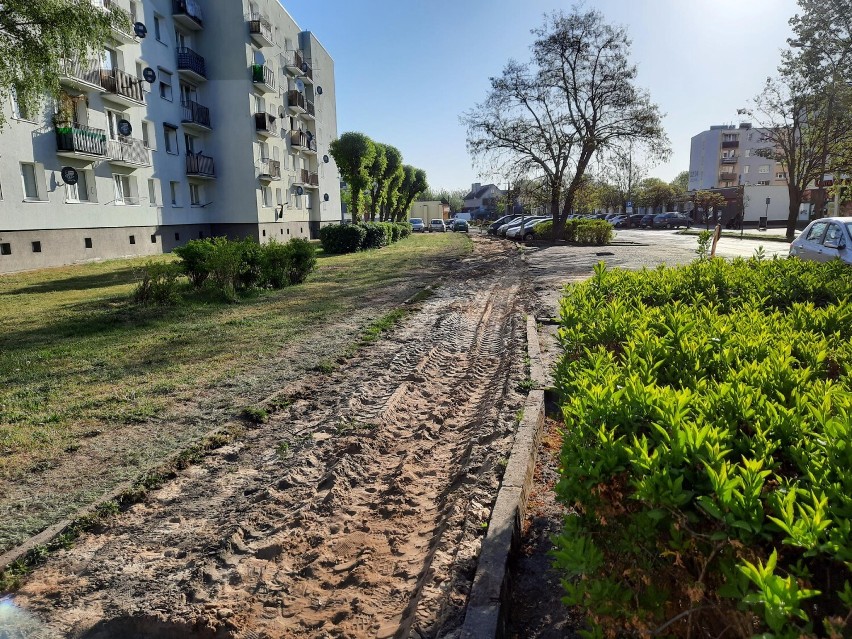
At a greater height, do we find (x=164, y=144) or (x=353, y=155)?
(x=353, y=155)

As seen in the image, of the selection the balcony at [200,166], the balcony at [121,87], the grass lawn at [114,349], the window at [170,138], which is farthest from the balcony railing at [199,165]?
the grass lawn at [114,349]

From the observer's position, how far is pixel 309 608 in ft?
9.21

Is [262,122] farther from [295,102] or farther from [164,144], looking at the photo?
[295,102]

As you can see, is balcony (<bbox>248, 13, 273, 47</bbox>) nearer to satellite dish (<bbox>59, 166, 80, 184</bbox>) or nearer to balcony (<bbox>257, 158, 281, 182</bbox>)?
balcony (<bbox>257, 158, 281, 182</bbox>)

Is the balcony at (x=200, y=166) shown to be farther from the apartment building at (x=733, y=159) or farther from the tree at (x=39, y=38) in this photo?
the apartment building at (x=733, y=159)

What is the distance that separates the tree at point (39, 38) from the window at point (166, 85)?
1791cm

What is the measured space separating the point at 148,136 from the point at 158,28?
5966 millimetres

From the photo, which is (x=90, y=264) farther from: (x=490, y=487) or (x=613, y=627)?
(x=613, y=627)

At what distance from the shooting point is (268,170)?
35281 millimetres

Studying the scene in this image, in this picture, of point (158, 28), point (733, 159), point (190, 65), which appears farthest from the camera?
point (733, 159)

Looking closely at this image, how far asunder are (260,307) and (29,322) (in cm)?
398

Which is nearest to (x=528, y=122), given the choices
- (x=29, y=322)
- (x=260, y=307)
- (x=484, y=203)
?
(x=260, y=307)

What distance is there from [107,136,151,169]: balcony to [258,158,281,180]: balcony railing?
8403mm

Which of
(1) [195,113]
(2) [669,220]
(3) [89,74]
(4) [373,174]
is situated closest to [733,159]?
(2) [669,220]
